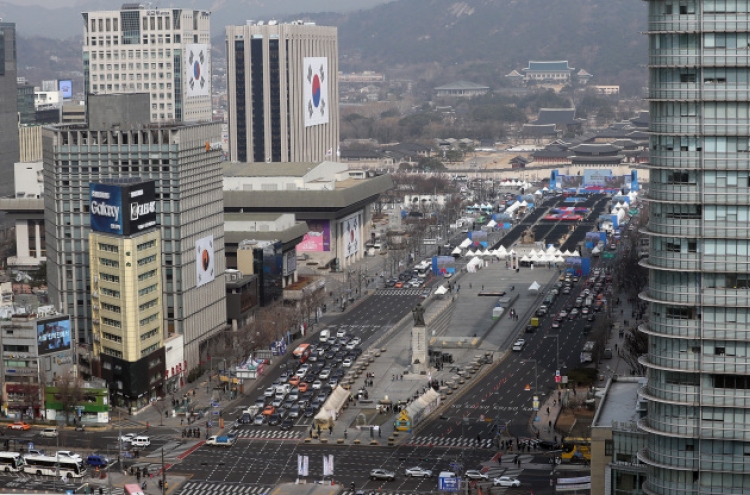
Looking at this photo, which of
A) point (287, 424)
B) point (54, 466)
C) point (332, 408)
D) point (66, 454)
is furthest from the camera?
point (332, 408)

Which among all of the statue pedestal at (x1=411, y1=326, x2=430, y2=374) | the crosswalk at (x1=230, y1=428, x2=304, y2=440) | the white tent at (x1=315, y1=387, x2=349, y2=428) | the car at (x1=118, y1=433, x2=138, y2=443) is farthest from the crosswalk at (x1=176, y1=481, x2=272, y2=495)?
the statue pedestal at (x1=411, y1=326, x2=430, y2=374)

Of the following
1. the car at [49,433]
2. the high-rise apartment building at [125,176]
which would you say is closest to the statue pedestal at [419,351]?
the high-rise apartment building at [125,176]

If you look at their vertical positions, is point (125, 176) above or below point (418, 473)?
above

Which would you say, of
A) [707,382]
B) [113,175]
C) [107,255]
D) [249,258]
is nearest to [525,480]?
[707,382]

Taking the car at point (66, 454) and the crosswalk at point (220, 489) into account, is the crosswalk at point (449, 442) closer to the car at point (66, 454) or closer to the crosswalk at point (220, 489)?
the crosswalk at point (220, 489)

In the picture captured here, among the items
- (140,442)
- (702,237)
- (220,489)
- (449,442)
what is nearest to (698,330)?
(702,237)

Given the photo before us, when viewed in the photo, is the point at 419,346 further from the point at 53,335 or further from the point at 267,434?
the point at 53,335

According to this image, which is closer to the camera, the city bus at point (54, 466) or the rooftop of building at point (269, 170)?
the city bus at point (54, 466)
